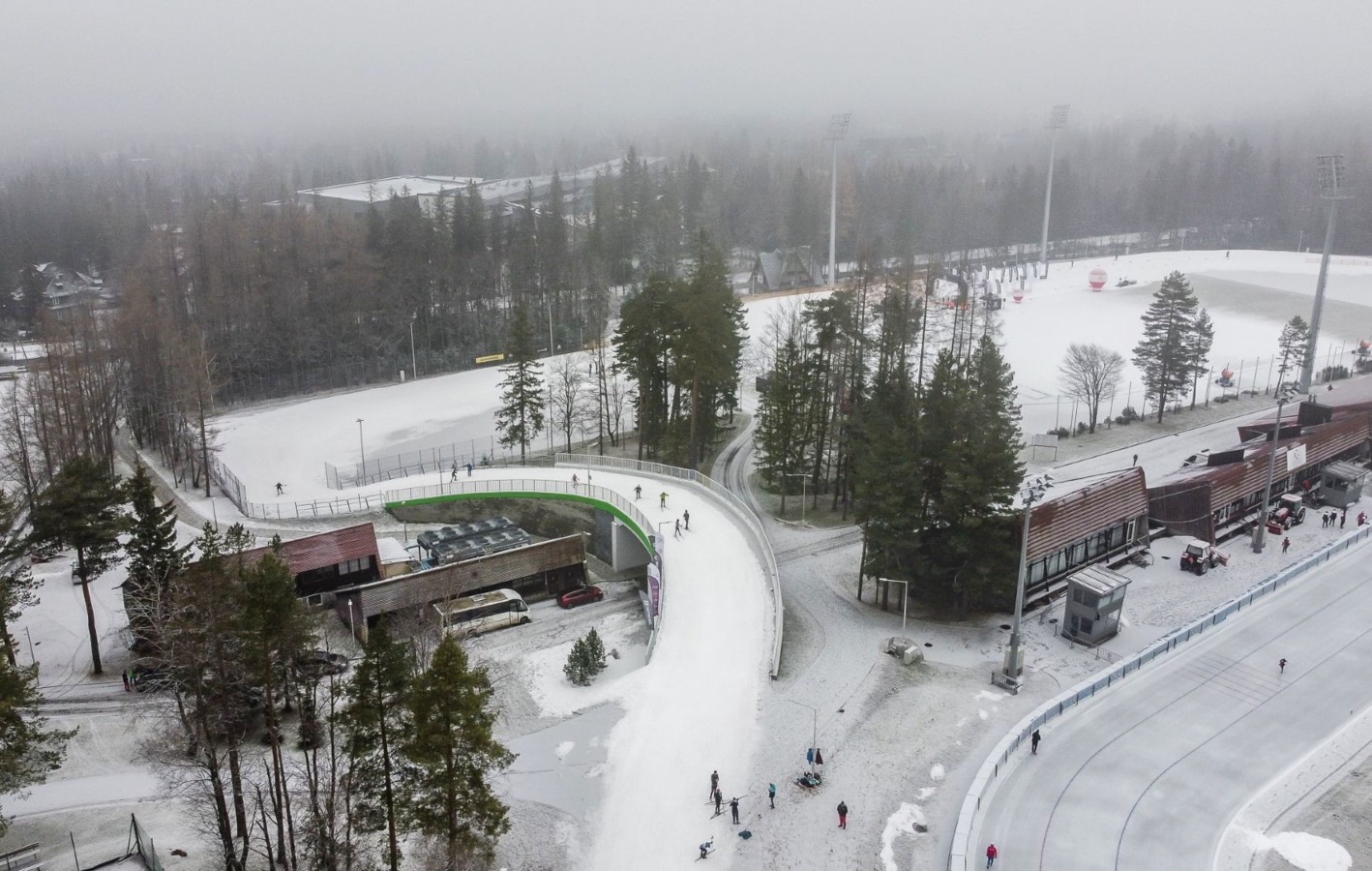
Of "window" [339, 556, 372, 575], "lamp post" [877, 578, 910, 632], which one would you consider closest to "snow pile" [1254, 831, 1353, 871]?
"lamp post" [877, 578, 910, 632]

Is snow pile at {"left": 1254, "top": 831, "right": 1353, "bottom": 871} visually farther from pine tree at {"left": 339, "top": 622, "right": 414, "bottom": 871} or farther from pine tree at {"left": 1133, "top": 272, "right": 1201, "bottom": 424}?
pine tree at {"left": 1133, "top": 272, "right": 1201, "bottom": 424}

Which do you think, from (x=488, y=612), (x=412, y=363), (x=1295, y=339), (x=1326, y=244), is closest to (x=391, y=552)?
(x=488, y=612)

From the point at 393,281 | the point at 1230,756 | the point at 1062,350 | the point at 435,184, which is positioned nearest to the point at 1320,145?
the point at 1062,350

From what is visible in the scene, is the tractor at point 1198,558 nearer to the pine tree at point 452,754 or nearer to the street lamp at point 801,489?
the street lamp at point 801,489

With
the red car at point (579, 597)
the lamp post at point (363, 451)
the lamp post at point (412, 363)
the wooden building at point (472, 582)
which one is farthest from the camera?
the lamp post at point (412, 363)

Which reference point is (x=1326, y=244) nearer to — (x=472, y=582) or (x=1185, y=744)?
(x=1185, y=744)

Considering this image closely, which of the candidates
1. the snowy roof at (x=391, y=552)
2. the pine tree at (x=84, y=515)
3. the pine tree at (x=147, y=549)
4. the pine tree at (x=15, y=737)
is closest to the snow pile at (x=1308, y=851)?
the pine tree at (x=15, y=737)
